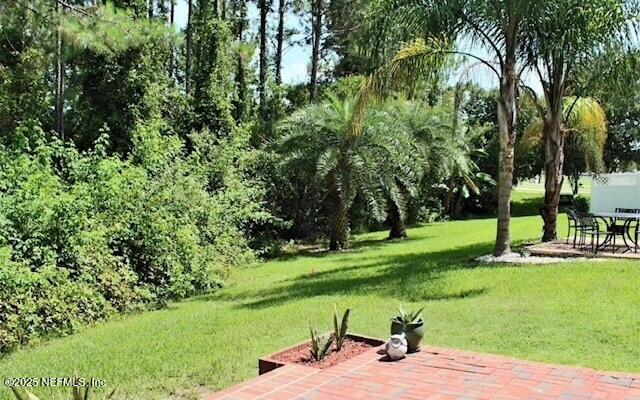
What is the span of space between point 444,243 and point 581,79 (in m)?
6.34

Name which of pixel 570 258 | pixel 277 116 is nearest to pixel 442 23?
pixel 570 258

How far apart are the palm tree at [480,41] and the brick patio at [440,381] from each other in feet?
23.2

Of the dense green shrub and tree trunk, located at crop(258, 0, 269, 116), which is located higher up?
tree trunk, located at crop(258, 0, 269, 116)

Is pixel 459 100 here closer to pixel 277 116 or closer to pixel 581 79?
pixel 581 79

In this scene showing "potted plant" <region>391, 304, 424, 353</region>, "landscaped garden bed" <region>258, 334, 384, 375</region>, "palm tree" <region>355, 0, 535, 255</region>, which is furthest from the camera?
"palm tree" <region>355, 0, 535, 255</region>

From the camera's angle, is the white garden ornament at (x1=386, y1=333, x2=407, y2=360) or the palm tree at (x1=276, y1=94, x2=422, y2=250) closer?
the white garden ornament at (x1=386, y1=333, x2=407, y2=360)

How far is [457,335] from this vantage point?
280 inches

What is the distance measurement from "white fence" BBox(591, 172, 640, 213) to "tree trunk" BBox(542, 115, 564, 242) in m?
7.75

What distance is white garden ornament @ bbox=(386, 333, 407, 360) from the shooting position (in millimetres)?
5879

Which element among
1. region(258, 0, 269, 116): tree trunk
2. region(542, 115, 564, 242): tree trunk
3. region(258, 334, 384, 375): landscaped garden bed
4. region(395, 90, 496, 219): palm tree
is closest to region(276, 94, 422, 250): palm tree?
region(395, 90, 496, 219): palm tree

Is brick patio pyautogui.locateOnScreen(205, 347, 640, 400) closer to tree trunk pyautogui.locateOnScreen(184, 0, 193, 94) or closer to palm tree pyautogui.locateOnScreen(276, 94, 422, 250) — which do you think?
palm tree pyautogui.locateOnScreen(276, 94, 422, 250)

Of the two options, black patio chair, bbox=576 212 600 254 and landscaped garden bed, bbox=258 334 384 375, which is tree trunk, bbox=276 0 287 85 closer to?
black patio chair, bbox=576 212 600 254

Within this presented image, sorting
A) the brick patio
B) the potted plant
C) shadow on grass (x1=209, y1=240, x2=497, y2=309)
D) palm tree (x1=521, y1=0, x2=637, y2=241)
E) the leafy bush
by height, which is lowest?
shadow on grass (x1=209, y1=240, x2=497, y2=309)

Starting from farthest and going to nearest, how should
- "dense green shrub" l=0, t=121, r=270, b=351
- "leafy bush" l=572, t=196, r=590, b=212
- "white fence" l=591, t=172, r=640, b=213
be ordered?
"leafy bush" l=572, t=196, r=590, b=212 < "white fence" l=591, t=172, r=640, b=213 < "dense green shrub" l=0, t=121, r=270, b=351
